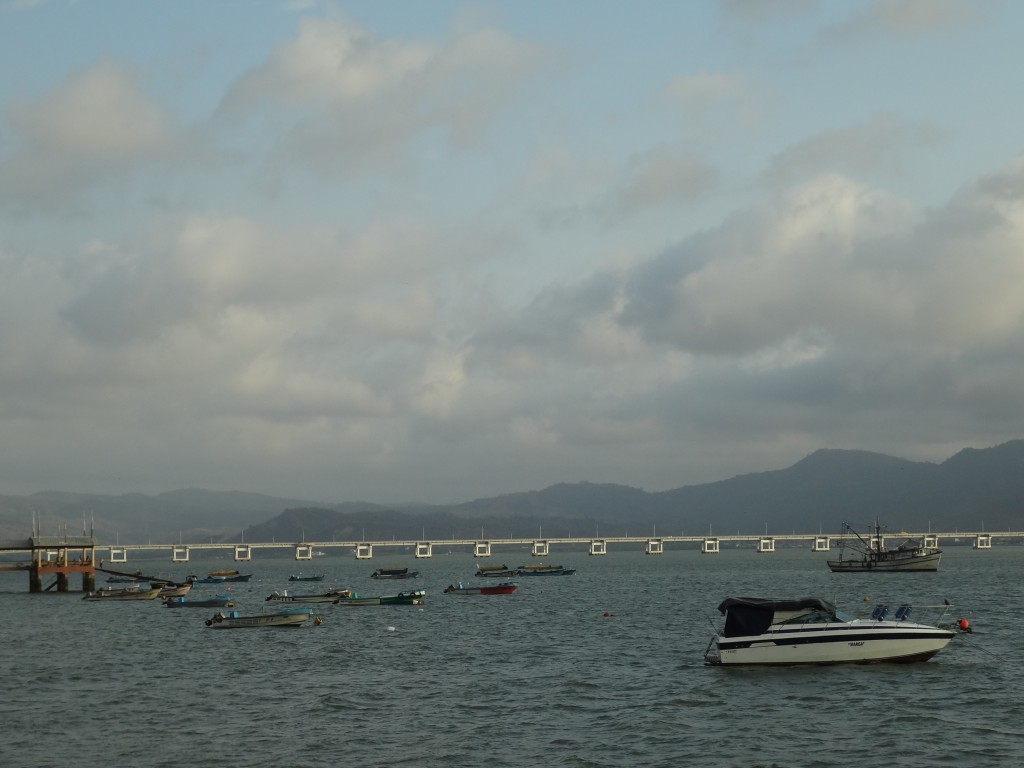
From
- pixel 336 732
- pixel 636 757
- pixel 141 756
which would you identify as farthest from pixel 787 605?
pixel 141 756

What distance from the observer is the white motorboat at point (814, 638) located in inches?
2368

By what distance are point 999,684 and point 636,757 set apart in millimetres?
23803

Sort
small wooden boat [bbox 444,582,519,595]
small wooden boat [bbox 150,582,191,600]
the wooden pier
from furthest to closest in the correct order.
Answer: the wooden pier → small wooden boat [bbox 444,582,519,595] → small wooden boat [bbox 150,582,191,600]

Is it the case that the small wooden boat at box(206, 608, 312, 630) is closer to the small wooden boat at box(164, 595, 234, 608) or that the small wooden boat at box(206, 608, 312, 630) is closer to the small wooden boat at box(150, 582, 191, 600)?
the small wooden boat at box(164, 595, 234, 608)

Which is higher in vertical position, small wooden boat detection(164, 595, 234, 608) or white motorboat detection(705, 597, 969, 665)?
white motorboat detection(705, 597, 969, 665)

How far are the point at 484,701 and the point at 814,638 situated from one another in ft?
56.5

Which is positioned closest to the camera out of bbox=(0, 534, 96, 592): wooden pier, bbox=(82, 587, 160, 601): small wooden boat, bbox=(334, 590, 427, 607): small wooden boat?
bbox=(334, 590, 427, 607): small wooden boat

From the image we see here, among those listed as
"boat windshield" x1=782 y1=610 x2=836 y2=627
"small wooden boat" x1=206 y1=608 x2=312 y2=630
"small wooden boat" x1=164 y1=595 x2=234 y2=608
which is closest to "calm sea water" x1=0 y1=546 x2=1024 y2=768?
"small wooden boat" x1=206 y1=608 x2=312 y2=630

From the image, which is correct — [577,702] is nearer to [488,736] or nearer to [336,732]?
[488,736]

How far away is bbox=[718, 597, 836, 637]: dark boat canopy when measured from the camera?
60.6 meters

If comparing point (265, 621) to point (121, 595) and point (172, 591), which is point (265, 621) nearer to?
Answer: point (121, 595)

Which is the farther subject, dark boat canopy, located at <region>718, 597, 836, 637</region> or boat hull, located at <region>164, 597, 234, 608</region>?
boat hull, located at <region>164, 597, 234, 608</region>

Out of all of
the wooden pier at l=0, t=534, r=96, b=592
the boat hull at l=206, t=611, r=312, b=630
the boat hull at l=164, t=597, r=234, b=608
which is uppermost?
the wooden pier at l=0, t=534, r=96, b=592

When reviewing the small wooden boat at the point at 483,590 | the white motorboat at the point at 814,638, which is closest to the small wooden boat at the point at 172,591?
the small wooden boat at the point at 483,590
